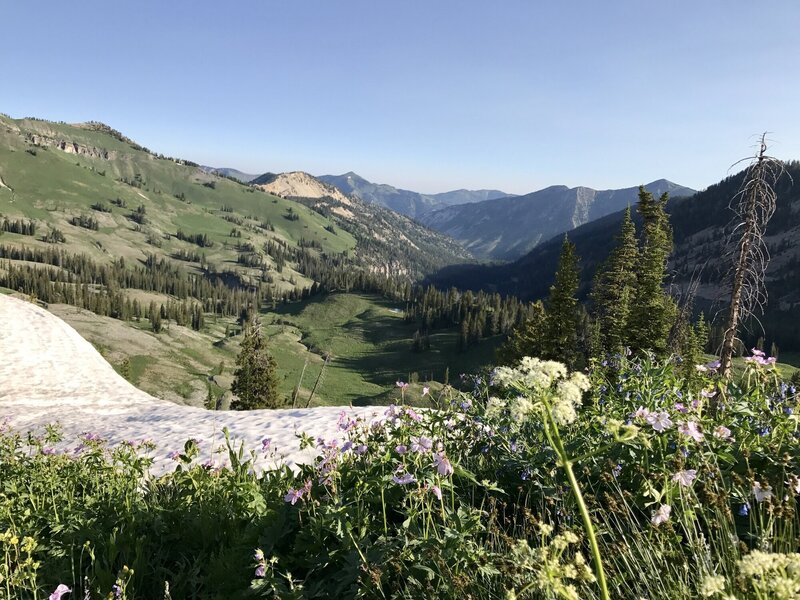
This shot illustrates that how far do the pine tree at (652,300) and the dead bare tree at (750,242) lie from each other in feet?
68.5

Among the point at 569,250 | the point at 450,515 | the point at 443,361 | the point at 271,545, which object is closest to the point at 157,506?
the point at 271,545

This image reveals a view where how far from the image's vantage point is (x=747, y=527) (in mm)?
3803

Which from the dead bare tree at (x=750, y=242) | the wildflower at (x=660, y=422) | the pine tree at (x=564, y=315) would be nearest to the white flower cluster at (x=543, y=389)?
the wildflower at (x=660, y=422)

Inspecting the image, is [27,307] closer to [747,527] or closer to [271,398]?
[271,398]

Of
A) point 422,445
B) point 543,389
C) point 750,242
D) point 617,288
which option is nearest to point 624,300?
point 617,288

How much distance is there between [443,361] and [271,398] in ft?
360

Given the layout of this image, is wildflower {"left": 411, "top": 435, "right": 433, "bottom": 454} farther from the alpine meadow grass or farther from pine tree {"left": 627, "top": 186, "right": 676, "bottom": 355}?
pine tree {"left": 627, "top": 186, "right": 676, "bottom": 355}

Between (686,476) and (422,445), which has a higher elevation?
(686,476)

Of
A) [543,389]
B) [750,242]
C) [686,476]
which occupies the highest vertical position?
[750,242]

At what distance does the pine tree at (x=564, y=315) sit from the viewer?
4175 centimetres

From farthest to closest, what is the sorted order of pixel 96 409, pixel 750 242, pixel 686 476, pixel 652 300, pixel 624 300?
pixel 624 300 → pixel 652 300 → pixel 96 409 → pixel 750 242 → pixel 686 476

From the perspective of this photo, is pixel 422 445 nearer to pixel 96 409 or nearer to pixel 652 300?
pixel 96 409

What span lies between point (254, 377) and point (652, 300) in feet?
135

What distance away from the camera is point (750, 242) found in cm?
1377
